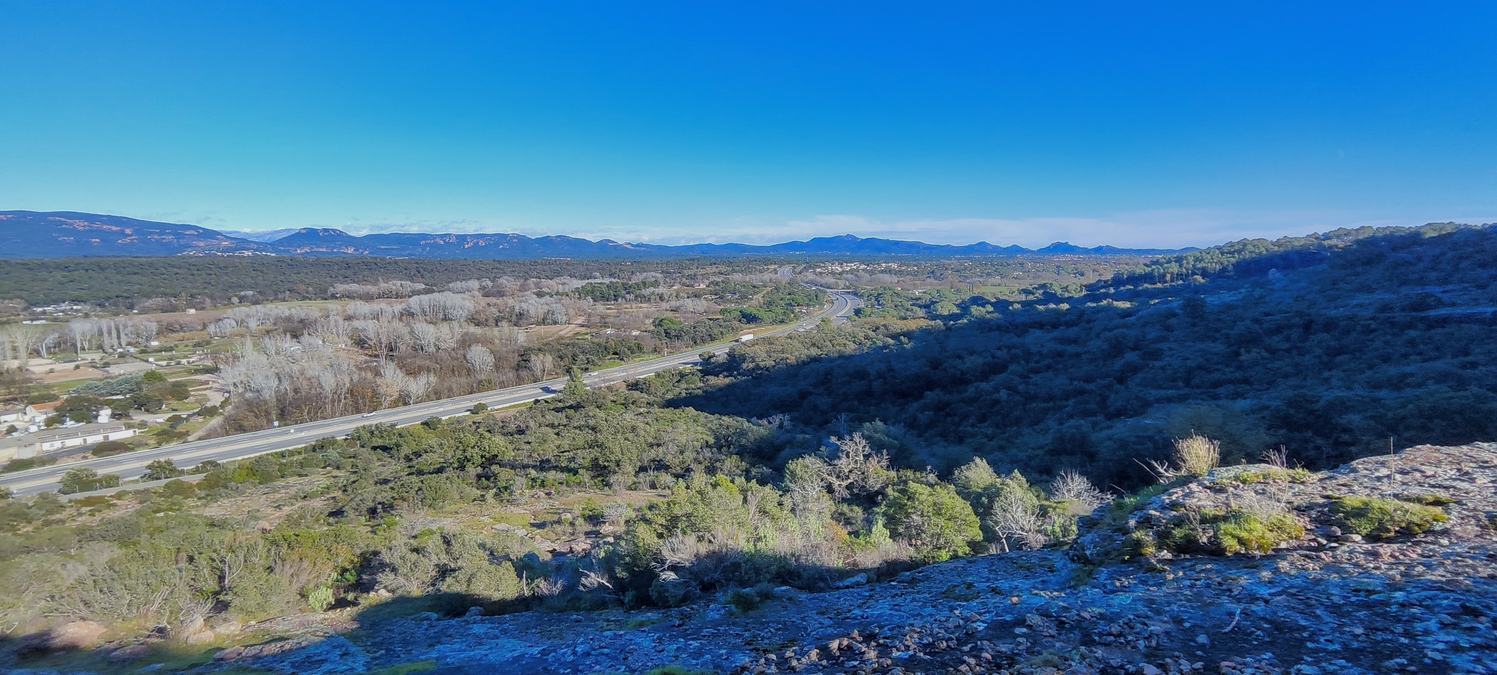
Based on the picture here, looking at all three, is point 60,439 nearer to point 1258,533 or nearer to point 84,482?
Result: point 84,482

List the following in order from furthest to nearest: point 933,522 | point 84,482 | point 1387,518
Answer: point 84,482, point 933,522, point 1387,518

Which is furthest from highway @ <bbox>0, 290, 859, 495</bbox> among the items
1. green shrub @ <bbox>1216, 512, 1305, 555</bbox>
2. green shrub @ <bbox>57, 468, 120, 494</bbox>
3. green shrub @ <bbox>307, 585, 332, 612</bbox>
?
green shrub @ <bbox>1216, 512, 1305, 555</bbox>

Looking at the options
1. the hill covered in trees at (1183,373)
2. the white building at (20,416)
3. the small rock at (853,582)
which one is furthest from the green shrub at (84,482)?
the small rock at (853,582)

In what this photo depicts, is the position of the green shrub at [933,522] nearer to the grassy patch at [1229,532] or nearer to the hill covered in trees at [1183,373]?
the grassy patch at [1229,532]

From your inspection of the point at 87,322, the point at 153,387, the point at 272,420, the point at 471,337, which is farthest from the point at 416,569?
the point at 87,322

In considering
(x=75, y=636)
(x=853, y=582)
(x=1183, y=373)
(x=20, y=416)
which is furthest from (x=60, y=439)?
(x=1183, y=373)

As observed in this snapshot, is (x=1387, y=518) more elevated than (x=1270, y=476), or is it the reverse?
(x=1387, y=518)
